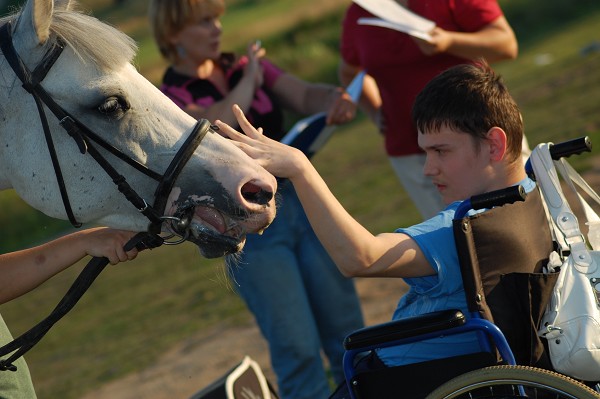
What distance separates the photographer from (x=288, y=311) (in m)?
3.96

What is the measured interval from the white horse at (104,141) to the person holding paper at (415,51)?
169 centimetres

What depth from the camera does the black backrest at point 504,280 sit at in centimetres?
254

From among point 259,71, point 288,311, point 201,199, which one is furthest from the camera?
point 259,71

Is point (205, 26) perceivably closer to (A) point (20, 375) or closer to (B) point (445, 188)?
(B) point (445, 188)

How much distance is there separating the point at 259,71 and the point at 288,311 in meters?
1.17

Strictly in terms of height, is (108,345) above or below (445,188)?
below

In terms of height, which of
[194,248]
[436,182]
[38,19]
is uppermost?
[38,19]

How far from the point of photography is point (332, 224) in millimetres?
2570

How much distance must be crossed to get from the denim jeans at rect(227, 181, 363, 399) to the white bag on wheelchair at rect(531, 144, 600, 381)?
1407 mm

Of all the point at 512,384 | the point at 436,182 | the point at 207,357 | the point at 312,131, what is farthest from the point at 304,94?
the point at 207,357

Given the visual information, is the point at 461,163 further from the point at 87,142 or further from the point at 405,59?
the point at 405,59

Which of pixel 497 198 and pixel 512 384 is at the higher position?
pixel 497 198

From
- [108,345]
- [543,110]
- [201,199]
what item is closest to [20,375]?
[201,199]

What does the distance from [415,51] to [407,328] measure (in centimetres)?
210
